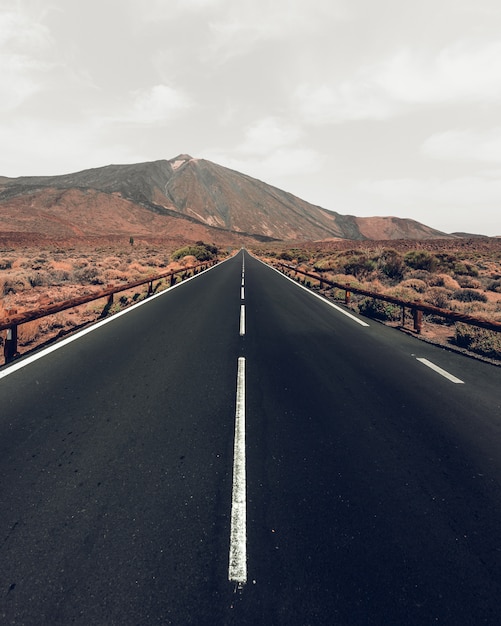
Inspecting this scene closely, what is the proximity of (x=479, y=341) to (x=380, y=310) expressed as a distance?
386 cm

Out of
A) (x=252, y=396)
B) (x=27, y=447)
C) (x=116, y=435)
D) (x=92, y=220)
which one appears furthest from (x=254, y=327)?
(x=92, y=220)

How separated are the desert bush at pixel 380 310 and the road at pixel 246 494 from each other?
5.50 m

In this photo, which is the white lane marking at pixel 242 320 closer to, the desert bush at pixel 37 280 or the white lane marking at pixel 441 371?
the white lane marking at pixel 441 371

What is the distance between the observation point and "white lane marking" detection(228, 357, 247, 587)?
2.16 m

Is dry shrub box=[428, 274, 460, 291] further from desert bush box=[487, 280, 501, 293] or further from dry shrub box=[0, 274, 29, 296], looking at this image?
dry shrub box=[0, 274, 29, 296]

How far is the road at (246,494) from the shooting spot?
2004 mm

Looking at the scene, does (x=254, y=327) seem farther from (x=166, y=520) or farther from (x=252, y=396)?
(x=166, y=520)

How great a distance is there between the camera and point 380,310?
11.7 metres

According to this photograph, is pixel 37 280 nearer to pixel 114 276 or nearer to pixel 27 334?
pixel 114 276

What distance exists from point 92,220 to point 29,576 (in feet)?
450

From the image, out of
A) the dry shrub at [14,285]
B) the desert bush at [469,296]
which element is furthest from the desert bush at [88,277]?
the desert bush at [469,296]

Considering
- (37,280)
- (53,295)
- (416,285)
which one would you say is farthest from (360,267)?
(37,280)

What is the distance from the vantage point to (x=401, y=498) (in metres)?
2.90

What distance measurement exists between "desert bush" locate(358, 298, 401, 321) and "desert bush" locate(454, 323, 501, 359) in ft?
9.25
